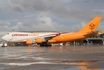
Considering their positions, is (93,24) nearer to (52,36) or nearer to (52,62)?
(52,36)

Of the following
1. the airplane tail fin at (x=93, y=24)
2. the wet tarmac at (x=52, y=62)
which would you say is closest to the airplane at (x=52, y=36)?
the airplane tail fin at (x=93, y=24)

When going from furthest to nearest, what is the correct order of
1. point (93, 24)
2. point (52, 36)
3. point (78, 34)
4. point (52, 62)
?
point (52, 36) < point (78, 34) < point (93, 24) < point (52, 62)

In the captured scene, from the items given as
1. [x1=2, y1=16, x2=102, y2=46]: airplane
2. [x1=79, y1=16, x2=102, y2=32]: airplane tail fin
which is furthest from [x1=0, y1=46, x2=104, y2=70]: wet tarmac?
[x1=79, y1=16, x2=102, y2=32]: airplane tail fin

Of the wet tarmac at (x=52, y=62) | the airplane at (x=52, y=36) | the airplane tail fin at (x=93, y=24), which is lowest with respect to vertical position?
the wet tarmac at (x=52, y=62)

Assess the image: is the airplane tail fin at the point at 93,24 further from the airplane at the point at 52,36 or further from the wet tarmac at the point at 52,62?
the wet tarmac at the point at 52,62

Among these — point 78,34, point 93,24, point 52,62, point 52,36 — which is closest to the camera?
point 52,62

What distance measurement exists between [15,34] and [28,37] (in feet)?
12.4

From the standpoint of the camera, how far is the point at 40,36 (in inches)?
2783

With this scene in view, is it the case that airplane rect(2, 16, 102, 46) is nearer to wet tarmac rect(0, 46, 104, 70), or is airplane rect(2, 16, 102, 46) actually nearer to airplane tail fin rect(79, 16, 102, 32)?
airplane tail fin rect(79, 16, 102, 32)

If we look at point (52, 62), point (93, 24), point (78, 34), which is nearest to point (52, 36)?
point (78, 34)

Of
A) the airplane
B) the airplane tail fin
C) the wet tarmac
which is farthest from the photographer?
the airplane tail fin

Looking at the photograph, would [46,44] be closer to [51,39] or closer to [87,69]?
[51,39]

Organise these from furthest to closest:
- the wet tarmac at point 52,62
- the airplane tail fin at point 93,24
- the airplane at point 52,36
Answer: the airplane tail fin at point 93,24
the airplane at point 52,36
the wet tarmac at point 52,62

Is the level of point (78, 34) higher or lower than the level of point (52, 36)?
higher
